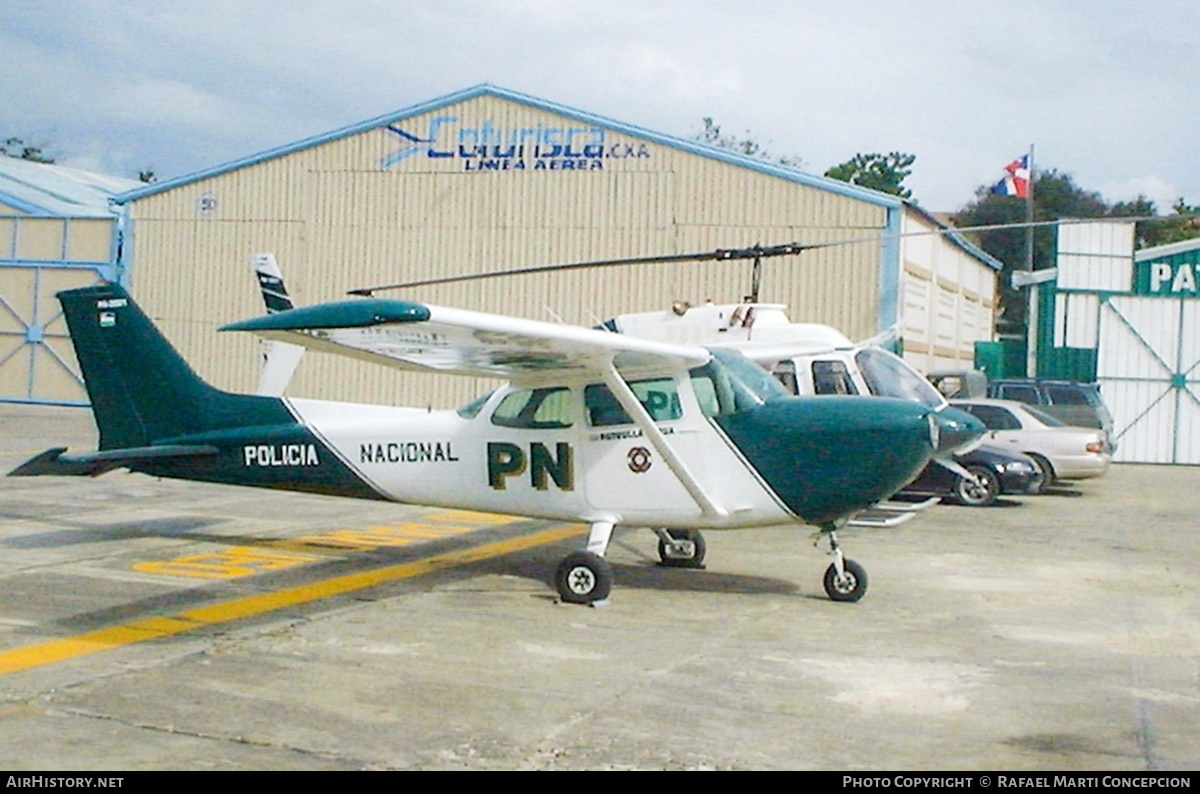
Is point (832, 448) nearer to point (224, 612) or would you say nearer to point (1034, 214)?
point (224, 612)

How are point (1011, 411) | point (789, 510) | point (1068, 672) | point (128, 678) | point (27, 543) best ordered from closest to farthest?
point (128, 678) → point (1068, 672) → point (789, 510) → point (27, 543) → point (1011, 411)

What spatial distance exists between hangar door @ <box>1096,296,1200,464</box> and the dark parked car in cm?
1365

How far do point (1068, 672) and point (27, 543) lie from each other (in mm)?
9265

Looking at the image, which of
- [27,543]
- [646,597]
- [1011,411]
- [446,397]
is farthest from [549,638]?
[446,397]

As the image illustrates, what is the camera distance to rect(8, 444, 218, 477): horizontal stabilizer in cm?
1132

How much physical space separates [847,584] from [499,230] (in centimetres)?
1921

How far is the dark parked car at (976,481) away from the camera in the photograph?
18609 millimetres

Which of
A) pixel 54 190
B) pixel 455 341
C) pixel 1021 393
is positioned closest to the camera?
pixel 455 341

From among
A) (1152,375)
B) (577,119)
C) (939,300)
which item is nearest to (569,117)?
(577,119)

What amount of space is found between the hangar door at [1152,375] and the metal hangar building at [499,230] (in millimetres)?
3992

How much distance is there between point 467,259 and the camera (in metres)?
28.5

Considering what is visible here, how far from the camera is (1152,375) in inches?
1225

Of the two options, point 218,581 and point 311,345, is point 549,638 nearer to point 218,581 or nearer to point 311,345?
point 311,345
